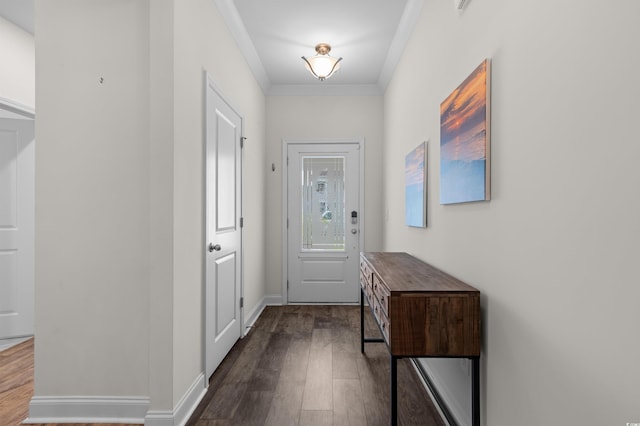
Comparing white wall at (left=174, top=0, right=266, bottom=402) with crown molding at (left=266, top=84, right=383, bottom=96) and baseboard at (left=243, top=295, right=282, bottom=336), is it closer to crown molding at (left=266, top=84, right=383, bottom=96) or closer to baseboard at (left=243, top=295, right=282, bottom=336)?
baseboard at (left=243, top=295, right=282, bottom=336)

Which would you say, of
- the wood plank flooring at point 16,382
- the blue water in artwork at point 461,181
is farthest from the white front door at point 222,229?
the blue water in artwork at point 461,181

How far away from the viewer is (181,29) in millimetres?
1879

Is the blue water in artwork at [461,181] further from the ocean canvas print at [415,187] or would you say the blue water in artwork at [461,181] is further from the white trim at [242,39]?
the white trim at [242,39]

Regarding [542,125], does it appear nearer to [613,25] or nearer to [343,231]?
[613,25]

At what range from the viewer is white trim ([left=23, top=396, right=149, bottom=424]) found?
187 centimetres

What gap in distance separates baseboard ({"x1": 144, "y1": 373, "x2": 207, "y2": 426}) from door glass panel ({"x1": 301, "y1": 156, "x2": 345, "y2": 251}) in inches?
93.2

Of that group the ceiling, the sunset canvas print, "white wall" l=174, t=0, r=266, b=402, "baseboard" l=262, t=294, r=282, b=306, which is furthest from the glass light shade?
"baseboard" l=262, t=294, r=282, b=306

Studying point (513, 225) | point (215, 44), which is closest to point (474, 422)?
point (513, 225)

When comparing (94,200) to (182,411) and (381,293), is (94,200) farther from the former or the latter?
(381,293)

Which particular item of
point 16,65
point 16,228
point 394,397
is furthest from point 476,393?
point 16,65

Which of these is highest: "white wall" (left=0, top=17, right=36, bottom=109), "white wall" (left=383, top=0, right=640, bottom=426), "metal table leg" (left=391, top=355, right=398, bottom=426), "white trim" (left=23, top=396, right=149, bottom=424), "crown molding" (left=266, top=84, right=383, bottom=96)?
"crown molding" (left=266, top=84, right=383, bottom=96)

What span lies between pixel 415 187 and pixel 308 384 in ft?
5.11

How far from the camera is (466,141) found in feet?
5.22

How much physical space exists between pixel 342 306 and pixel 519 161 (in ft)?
10.8
